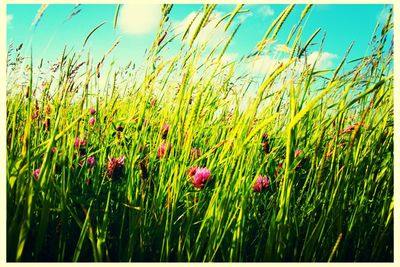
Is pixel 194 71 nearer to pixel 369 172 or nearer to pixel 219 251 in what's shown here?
pixel 219 251

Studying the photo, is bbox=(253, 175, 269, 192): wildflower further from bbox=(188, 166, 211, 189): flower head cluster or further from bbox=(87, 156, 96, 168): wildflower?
bbox=(87, 156, 96, 168): wildflower

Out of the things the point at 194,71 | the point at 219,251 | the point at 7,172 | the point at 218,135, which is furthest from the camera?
the point at 218,135

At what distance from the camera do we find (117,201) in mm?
957

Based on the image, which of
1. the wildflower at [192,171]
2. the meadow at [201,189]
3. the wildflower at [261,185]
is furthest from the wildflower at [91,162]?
the wildflower at [261,185]

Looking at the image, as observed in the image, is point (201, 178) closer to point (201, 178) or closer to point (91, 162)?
point (201, 178)

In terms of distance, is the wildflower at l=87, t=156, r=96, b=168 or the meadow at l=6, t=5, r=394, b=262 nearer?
the meadow at l=6, t=5, r=394, b=262

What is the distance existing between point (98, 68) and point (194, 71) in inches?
13.8

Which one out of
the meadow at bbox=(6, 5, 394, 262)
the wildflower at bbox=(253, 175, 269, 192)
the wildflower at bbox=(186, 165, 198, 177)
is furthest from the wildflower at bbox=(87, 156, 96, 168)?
the wildflower at bbox=(253, 175, 269, 192)

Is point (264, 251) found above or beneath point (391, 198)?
beneath

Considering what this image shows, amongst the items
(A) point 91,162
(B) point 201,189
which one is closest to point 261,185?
(B) point 201,189

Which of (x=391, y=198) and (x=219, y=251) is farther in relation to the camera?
(x=391, y=198)

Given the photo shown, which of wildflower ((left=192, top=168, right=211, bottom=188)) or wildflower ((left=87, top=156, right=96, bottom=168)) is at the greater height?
wildflower ((left=87, top=156, right=96, bottom=168))

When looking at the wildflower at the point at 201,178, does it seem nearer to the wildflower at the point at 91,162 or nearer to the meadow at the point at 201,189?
the meadow at the point at 201,189
